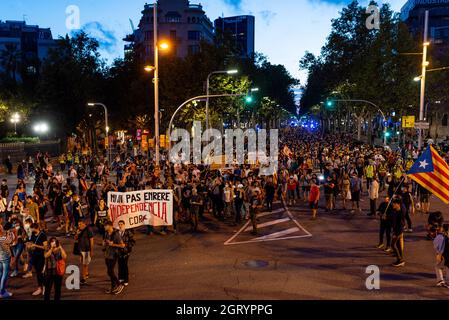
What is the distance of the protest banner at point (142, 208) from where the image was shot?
1421 cm

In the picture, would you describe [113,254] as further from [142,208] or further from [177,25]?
[177,25]

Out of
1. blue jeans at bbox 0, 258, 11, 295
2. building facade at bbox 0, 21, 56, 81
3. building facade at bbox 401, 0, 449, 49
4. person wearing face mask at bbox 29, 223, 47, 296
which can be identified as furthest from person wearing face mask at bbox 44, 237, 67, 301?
building facade at bbox 0, 21, 56, 81

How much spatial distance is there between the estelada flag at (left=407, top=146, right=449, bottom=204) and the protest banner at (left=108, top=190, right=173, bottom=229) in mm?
7430

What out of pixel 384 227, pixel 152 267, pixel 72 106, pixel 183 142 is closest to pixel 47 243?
pixel 152 267

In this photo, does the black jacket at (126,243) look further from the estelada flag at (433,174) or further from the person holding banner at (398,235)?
the estelada flag at (433,174)

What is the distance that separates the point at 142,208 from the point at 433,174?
853 cm

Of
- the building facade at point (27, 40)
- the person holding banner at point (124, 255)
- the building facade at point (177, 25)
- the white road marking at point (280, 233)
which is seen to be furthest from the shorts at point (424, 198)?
the building facade at point (27, 40)

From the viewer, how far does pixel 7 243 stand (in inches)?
403

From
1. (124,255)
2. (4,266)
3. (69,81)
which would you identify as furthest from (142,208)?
(69,81)

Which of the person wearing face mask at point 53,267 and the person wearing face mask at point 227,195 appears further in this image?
the person wearing face mask at point 227,195

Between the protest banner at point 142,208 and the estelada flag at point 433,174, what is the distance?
743 centimetres

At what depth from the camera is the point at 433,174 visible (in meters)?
12.0
